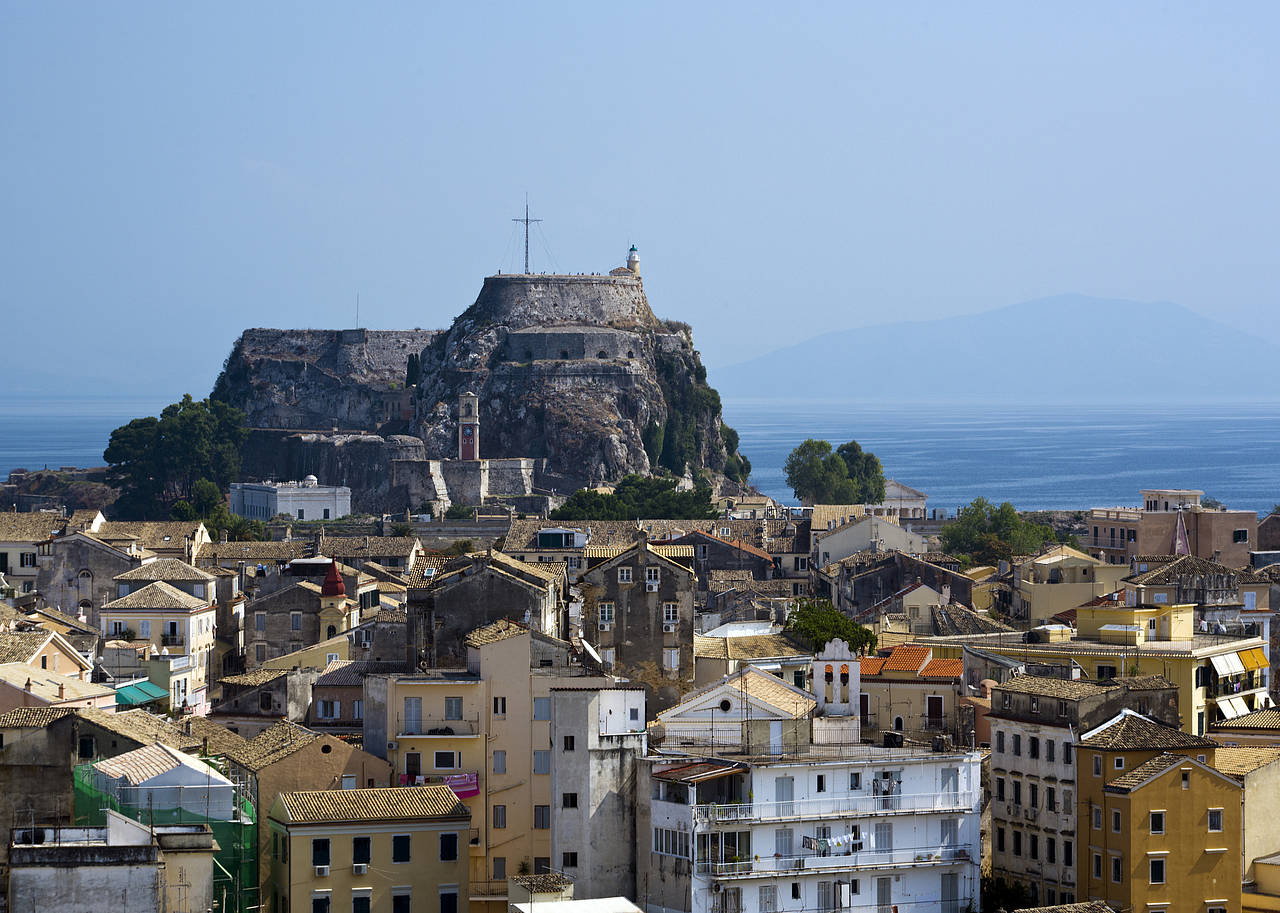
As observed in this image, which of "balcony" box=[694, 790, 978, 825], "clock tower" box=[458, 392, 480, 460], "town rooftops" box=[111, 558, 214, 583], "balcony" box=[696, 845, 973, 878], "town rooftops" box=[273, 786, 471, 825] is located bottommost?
"balcony" box=[696, 845, 973, 878]

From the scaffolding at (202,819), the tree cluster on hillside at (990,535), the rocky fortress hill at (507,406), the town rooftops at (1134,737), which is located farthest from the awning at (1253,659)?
the rocky fortress hill at (507,406)

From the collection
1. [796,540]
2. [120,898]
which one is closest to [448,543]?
[796,540]

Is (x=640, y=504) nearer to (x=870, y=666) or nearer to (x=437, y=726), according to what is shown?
(x=870, y=666)

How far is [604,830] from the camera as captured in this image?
136ft

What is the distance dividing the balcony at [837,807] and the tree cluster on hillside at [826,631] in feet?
36.7

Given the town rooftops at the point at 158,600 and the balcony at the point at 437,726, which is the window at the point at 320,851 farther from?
the town rooftops at the point at 158,600

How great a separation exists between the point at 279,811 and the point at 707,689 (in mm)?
8791

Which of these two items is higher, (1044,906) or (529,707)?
(529,707)

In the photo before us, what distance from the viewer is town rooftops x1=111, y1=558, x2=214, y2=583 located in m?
70.9

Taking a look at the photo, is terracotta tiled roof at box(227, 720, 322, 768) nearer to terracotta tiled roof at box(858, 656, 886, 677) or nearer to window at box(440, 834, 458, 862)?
window at box(440, 834, 458, 862)

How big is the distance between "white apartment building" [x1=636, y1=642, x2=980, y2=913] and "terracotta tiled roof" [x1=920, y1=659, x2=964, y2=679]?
6.56 metres

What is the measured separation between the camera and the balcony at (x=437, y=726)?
143 feet

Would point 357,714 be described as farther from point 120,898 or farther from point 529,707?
point 120,898

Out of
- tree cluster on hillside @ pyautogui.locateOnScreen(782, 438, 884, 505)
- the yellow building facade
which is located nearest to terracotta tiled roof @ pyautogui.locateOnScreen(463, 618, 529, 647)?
the yellow building facade
